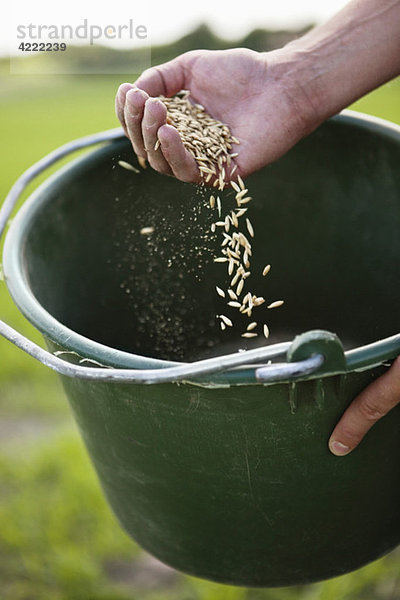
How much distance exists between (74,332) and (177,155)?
16.8 inches

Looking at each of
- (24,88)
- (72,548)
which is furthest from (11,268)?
(24,88)

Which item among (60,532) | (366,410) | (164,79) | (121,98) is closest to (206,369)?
(366,410)

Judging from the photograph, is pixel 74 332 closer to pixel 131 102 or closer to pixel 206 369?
pixel 206 369

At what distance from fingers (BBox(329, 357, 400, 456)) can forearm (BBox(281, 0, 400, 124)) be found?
744 mm

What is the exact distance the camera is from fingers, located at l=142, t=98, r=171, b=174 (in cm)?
130

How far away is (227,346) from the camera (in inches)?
72.7

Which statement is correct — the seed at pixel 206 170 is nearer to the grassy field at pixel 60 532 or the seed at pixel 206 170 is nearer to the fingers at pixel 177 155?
the fingers at pixel 177 155

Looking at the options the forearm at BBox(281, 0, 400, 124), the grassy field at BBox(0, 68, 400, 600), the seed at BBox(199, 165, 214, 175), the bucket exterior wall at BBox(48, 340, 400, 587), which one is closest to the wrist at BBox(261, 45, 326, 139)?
the forearm at BBox(281, 0, 400, 124)

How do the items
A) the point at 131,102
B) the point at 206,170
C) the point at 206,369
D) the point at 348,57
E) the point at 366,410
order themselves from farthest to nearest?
1. the point at 348,57
2. the point at 206,170
3. the point at 131,102
4. the point at 366,410
5. the point at 206,369

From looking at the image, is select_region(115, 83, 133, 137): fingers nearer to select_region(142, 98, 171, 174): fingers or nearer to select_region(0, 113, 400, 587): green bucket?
select_region(142, 98, 171, 174): fingers

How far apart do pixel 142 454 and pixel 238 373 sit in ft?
1.03

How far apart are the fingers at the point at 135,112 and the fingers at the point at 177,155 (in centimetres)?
6

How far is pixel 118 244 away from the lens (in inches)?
66.7

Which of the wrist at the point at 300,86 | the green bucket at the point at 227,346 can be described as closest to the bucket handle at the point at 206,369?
the green bucket at the point at 227,346
